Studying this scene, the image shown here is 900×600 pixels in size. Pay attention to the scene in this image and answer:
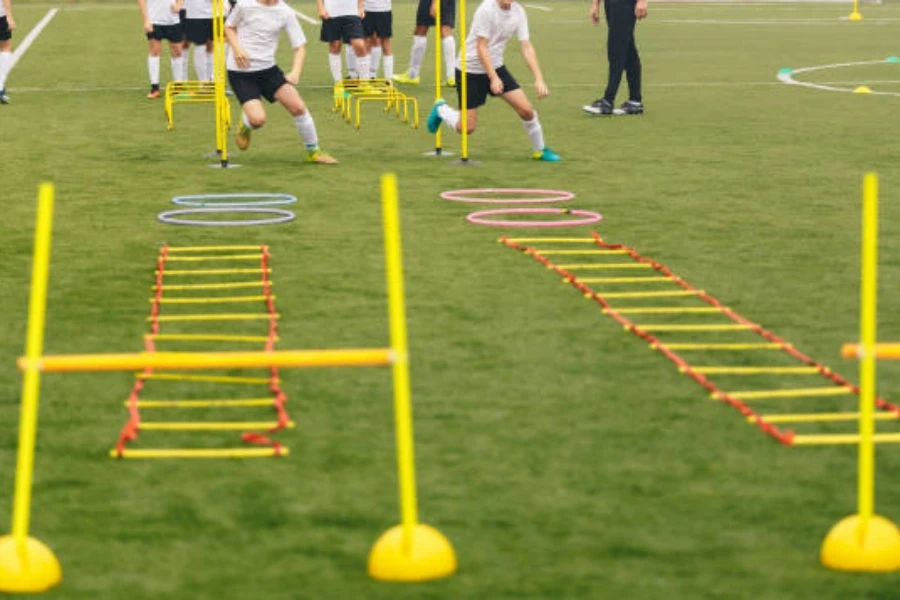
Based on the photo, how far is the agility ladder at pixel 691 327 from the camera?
695cm

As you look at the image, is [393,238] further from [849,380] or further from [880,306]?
[880,306]

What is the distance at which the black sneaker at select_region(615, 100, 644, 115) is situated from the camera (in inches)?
763

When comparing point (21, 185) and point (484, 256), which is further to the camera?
point (21, 185)

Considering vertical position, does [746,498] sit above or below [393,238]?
below

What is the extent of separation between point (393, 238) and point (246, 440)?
5.90ft

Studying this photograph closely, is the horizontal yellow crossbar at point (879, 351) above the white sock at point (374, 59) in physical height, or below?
above

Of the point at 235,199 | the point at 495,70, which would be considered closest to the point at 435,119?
the point at 495,70

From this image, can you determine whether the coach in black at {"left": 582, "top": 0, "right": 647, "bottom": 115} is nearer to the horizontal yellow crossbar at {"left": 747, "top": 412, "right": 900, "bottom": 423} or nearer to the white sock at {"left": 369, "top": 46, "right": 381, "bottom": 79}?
the white sock at {"left": 369, "top": 46, "right": 381, "bottom": 79}

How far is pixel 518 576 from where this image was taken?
522 cm

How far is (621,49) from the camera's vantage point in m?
19.0

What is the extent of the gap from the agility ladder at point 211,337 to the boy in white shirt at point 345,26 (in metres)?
10.4

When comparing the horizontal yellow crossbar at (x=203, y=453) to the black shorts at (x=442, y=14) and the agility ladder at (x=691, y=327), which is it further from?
the black shorts at (x=442, y=14)

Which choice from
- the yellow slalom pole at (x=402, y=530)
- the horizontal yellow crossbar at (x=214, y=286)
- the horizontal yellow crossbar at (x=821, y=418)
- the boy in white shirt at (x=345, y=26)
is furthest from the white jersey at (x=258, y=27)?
the yellow slalom pole at (x=402, y=530)

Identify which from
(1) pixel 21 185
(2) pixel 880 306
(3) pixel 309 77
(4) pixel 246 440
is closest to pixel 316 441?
(4) pixel 246 440
